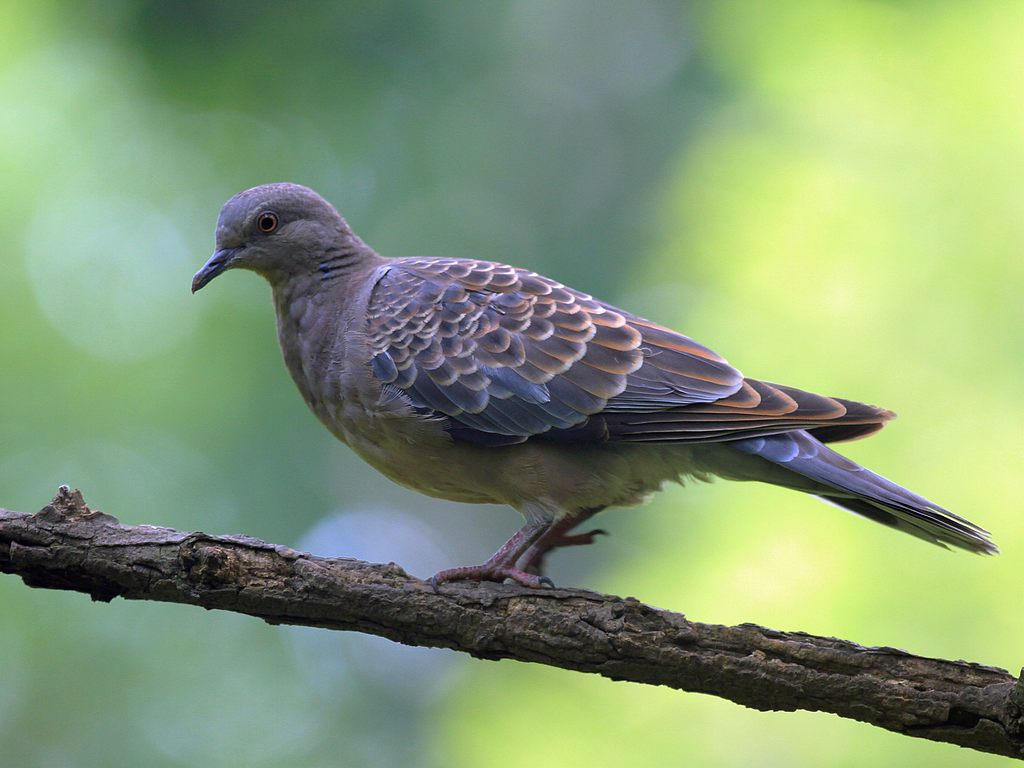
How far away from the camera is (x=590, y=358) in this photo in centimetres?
392

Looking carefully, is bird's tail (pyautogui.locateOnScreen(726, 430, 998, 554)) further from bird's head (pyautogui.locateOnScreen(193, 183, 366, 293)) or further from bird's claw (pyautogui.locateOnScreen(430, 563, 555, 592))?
bird's head (pyautogui.locateOnScreen(193, 183, 366, 293))

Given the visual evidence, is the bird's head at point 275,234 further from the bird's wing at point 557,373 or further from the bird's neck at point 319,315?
the bird's wing at point 557,373

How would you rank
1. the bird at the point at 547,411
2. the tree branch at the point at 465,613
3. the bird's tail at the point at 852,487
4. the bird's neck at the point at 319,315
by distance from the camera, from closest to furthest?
1. the tree branch at the point at 465,613
2. the bird's tail at the point at 852,487
3. the bird at the point at 547,411
4. the bird's neck at the point at 319,315

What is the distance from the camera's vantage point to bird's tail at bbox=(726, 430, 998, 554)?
3.43 m

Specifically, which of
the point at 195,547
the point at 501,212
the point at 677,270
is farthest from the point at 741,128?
the point at 195,547

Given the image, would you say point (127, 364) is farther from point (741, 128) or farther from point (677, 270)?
point (741, 128)

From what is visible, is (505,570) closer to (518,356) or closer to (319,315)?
(518,356)

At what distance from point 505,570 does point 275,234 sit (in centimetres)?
176

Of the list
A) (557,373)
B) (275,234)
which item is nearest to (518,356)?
(557,373)

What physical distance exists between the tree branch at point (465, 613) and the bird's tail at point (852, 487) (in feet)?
1.96

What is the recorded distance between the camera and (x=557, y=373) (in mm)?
3869

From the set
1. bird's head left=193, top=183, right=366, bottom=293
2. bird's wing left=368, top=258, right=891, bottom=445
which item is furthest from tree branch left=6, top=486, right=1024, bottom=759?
bird's head left=193, top=183, right=366, bottom=293

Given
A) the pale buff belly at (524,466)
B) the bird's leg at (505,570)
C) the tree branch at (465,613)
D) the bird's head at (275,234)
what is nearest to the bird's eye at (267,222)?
the bird's head at (275,234)

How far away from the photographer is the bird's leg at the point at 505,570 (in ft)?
11.4
